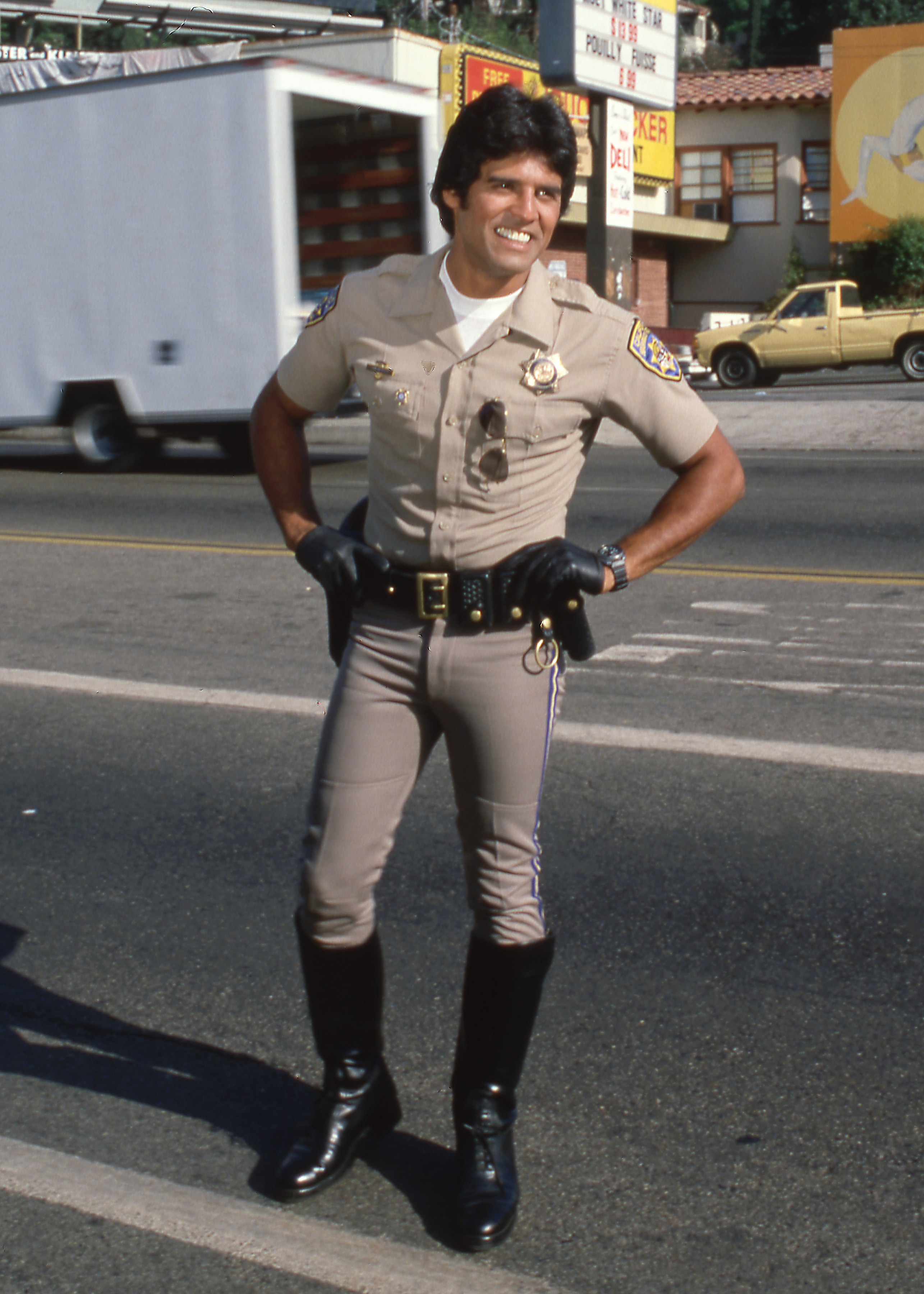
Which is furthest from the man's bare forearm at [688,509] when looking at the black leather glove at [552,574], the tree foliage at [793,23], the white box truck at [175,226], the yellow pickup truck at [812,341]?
the tree foliage at [793,23]

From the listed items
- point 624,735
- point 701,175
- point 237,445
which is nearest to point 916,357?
point 237,445

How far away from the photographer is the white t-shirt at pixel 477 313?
276 cm

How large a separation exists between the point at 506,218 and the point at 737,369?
2693 centimetres

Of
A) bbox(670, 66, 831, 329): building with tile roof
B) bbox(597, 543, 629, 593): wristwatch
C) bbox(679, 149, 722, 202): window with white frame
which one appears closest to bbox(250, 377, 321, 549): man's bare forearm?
bbox(597, 543, 629, 593): wristwatch

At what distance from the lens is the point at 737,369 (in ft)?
94.5

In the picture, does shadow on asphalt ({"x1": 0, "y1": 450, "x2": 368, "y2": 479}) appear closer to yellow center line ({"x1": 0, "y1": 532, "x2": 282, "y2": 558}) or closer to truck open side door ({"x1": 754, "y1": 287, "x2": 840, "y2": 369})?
yellow center line ({"x1": 0, "y1": 532, "x2": 282, "y2": 558})

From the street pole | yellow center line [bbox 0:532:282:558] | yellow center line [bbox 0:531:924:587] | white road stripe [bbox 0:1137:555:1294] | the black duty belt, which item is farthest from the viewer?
the street pole

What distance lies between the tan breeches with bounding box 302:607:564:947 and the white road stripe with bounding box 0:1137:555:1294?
547mm

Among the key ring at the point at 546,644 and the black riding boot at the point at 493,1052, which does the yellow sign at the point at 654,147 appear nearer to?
the key ring at the point at 546,644

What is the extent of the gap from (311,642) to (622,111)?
44.4 feet

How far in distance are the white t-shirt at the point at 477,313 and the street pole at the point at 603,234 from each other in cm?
1618

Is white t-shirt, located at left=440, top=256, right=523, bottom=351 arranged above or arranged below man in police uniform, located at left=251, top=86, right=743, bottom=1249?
above

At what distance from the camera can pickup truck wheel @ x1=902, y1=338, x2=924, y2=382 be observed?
2725 centimetres

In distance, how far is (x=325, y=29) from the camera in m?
32.9
